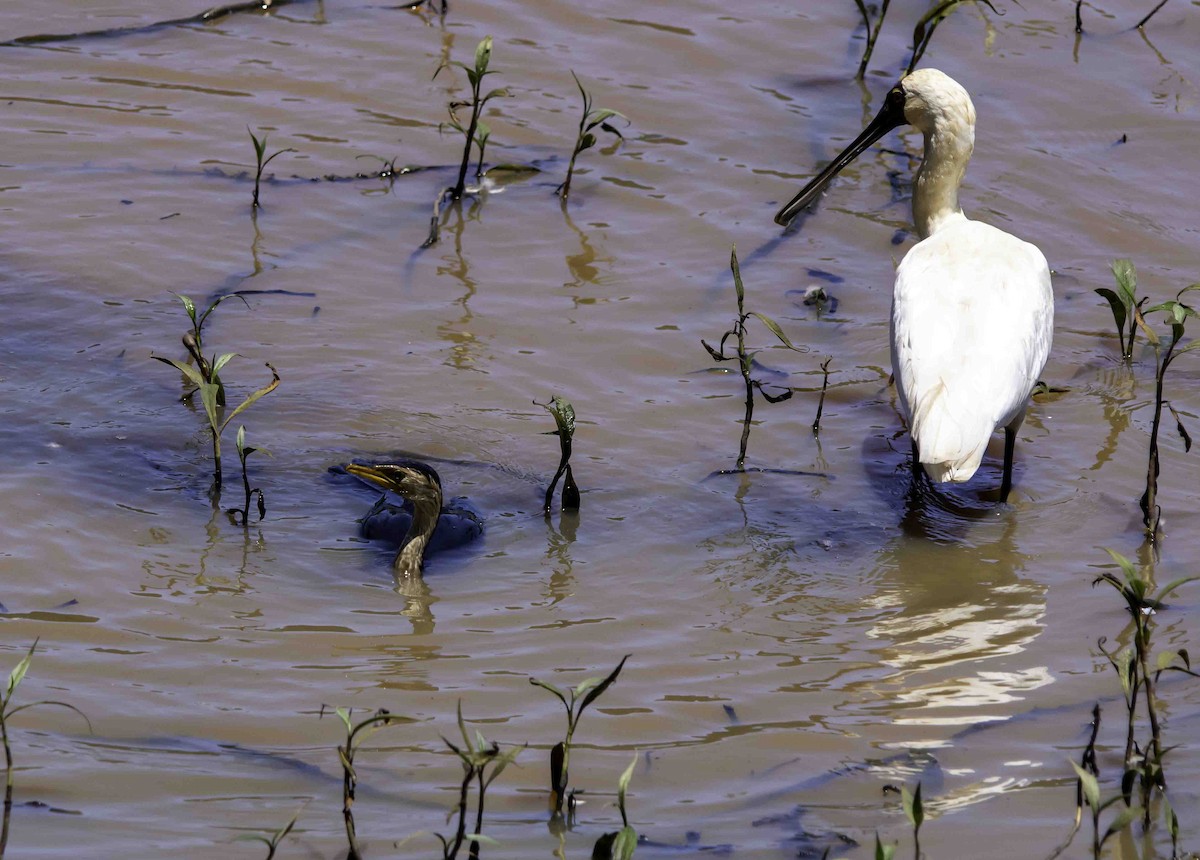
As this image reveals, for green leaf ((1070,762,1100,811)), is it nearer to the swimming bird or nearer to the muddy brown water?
the muddy brown water

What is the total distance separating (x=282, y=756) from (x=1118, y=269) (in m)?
3.55

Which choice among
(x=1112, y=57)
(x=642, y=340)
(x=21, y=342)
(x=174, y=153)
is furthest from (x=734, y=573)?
(x=1112, y=57)

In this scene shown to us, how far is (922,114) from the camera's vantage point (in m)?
7.34

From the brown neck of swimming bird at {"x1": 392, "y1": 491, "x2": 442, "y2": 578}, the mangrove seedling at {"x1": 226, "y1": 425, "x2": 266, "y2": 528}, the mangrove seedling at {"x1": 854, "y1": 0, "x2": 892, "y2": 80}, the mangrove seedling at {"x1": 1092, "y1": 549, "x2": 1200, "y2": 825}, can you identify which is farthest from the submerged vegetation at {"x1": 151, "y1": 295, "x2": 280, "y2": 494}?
the mangrove seedling at {"x1": 854, "y1": 0, "x2": 892, "y2": 80}

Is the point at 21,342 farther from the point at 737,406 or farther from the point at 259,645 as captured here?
the point at 737,406

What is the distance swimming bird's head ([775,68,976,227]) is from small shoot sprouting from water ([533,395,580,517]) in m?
2.64

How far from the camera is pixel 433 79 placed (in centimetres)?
877

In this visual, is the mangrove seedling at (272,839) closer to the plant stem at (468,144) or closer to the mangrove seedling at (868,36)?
the plant stem at (468,144)

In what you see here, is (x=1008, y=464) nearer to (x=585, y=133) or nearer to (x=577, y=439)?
(x=577, y=439)

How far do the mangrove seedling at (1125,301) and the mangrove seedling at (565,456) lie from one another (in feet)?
6.75

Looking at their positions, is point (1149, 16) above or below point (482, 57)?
above

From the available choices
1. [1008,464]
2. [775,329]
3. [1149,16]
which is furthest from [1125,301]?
[1149,16]

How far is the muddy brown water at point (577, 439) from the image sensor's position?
14.0ft

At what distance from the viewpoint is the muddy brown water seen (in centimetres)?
426
